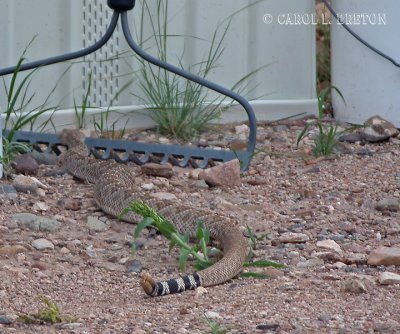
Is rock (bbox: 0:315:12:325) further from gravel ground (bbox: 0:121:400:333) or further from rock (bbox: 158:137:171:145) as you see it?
rock (bbox: 158:137:171:145)

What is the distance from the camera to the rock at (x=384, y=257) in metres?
4.48

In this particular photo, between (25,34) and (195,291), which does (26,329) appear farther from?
(25,34)

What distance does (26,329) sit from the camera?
11.7ft

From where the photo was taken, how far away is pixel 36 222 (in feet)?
16.4

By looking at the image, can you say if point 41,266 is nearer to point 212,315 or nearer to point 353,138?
point 212,315

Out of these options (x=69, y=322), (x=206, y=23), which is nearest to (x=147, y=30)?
(x=206, y=23)

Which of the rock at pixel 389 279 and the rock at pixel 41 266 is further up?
the rock at pixel 41 266

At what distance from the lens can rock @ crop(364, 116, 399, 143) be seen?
734cm

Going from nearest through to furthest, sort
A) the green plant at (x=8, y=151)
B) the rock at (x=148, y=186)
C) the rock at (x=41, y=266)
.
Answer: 1. the rock at (x=41, y=266)
2. the green plant at (x=8, y=151)
3. the rock at (x=148, y=186)

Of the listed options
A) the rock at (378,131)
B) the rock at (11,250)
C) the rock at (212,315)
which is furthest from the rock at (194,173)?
the rock at (212,315)

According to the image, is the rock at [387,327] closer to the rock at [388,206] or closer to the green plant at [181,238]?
the green plant at [181,238]

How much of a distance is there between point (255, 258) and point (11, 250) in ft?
3.48

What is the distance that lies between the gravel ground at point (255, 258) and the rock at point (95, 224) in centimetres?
1

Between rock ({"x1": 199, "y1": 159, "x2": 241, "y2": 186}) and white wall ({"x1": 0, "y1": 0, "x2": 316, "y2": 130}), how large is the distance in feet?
4.49
